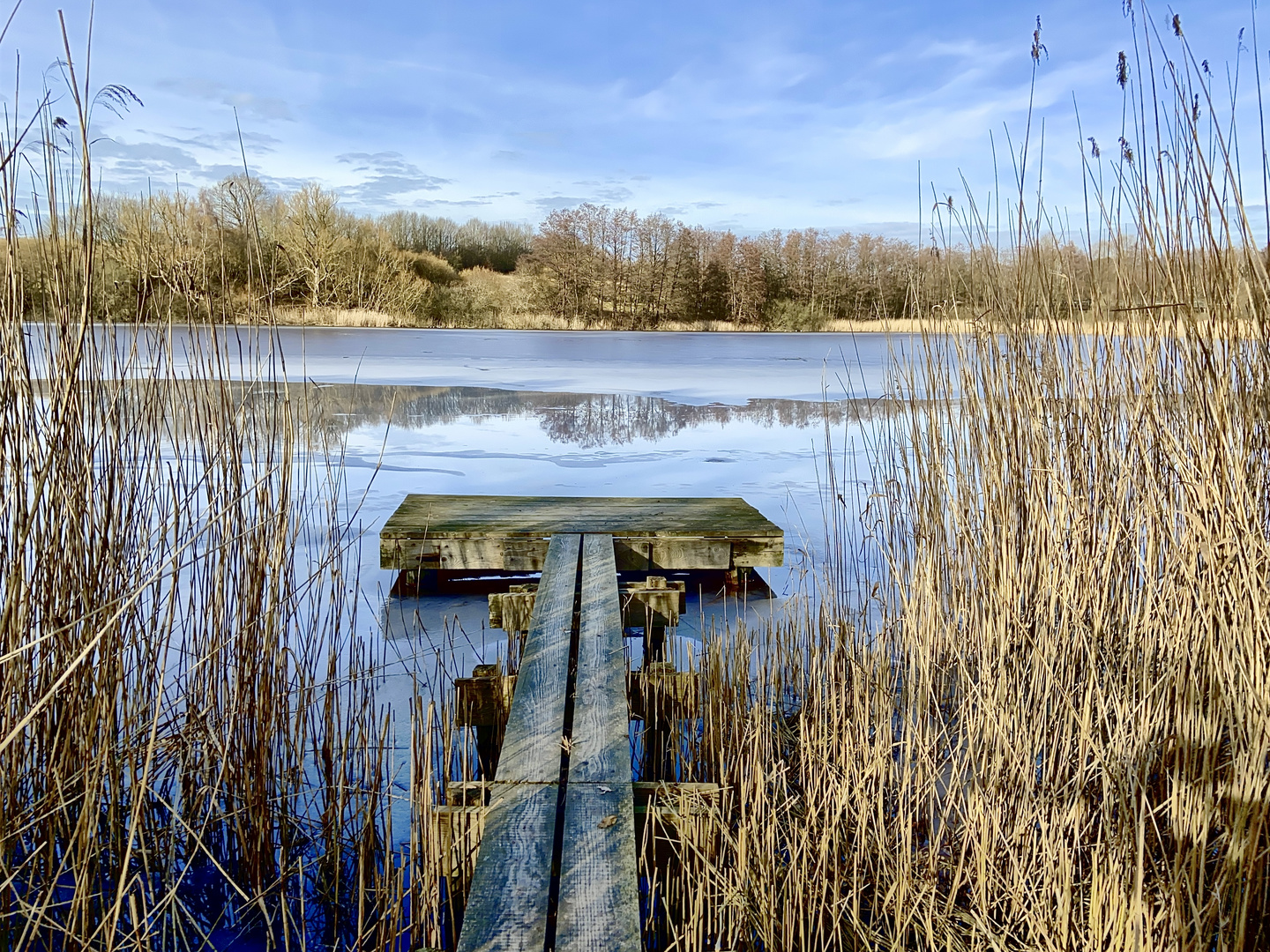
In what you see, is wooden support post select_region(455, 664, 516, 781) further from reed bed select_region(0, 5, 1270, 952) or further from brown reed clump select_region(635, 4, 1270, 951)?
brown reed clump select_region(635, 4, 1270, 951)

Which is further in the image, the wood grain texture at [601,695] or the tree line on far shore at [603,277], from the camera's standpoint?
the tree line on far shore at [603,277]

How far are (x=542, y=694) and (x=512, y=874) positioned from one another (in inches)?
24.7

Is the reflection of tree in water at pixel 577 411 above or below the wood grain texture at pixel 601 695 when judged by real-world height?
above

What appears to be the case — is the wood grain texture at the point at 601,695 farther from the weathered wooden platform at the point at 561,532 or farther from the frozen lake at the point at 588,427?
the weathered wooden platform at the point at 561,532

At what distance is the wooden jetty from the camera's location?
1.27 meters

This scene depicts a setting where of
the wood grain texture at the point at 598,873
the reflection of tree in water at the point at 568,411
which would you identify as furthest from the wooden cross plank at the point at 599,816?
the reflection of tree in water at the point at 568,411

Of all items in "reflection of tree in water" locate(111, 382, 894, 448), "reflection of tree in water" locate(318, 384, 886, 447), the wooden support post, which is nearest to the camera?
the wooden support post

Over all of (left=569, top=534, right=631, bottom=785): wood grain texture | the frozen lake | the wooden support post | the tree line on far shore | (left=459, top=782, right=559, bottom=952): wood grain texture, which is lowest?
the wooden support post

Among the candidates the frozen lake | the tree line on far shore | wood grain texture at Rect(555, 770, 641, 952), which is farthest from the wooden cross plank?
the tree line on far shore

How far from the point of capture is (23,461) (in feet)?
4.65

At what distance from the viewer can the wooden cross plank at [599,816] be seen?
1.24 metres

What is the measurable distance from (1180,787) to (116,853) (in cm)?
173

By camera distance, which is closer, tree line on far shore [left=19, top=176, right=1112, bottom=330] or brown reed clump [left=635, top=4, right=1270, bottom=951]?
brown reed clump [left=635, top=4, right=1270, bottom=951]

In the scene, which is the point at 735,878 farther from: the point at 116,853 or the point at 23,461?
the point at 23,461
